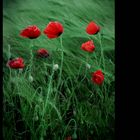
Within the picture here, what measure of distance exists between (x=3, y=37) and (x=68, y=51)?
1.38ft

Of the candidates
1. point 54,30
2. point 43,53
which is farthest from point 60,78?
point 54,30

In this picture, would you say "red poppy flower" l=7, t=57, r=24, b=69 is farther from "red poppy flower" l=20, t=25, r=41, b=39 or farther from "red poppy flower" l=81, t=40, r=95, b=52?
"red poppy flower" l=81, t=40, r=95, b=52

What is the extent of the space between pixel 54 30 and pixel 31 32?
15cm

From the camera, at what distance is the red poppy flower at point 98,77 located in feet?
7.45

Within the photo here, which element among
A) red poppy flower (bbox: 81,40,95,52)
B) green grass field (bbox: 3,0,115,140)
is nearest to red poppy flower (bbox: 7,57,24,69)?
green grass field (bbox: 3,0,115,140)

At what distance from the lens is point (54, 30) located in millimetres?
2305

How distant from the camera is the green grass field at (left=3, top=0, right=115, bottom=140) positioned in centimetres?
226

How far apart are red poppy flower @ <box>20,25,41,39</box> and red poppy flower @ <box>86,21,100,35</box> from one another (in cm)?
31

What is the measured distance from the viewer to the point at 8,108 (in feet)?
7.55

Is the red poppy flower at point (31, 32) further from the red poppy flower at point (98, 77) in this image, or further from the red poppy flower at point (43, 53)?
the red poppy flower at point (98, 77)

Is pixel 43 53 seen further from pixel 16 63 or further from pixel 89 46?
pixel 89 46

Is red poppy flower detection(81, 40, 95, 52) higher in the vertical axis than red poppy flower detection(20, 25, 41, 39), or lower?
lower

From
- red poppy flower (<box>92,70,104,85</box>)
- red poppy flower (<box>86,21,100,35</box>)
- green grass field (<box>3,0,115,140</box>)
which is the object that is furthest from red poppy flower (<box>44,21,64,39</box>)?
red poppy flower (<box>92,70,104,85</box>)

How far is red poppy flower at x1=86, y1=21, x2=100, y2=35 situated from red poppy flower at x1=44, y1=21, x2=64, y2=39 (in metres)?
0.16
